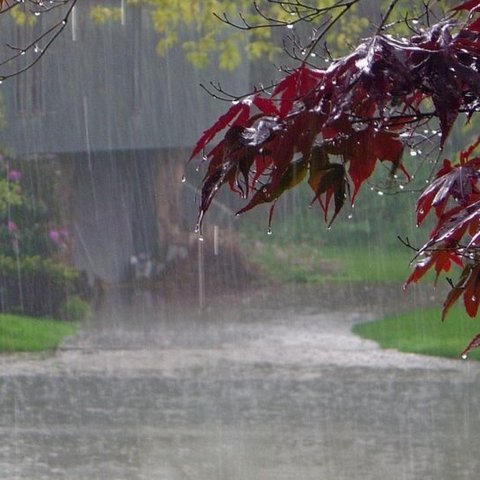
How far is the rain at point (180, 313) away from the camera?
642cm

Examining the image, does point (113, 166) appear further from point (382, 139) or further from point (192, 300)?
point (382, 139)

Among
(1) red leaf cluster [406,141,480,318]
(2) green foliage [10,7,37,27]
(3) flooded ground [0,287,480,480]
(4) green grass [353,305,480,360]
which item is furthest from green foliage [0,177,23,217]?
(1) red leaf cluster [406,141,480,318]

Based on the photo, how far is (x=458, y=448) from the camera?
6.46 m

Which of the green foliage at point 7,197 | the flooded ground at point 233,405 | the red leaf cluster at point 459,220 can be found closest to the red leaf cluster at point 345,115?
the red leaf cluster at point 459,220

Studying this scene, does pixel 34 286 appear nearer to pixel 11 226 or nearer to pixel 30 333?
pixel 11 226

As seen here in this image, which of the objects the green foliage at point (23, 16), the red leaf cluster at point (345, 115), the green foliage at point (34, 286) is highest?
the green foliage at point (23, 16)

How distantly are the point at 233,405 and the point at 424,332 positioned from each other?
458 cm

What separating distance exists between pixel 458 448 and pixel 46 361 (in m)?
4.87

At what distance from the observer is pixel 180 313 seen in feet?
45.8

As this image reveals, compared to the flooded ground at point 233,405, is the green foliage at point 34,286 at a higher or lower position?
higher

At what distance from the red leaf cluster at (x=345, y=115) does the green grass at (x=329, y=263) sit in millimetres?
14189

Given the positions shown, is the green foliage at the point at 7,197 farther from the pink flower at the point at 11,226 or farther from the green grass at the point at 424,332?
the green grass at the point at 424,332

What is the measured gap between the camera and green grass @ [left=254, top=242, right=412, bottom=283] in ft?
53.9

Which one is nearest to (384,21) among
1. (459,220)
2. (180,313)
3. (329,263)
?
(459,220)
